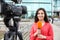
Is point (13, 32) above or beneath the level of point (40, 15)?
beneath

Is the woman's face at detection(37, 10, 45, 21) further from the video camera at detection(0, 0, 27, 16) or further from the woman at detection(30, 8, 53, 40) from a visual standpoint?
the video camera at detection(0, 0, 27, 16)

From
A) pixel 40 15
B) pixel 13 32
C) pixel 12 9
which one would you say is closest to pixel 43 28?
pixel 40 15

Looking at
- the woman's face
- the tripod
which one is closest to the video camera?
the tripod

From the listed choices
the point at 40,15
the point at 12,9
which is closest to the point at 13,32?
the point at 12,9

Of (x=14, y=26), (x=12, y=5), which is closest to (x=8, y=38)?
(x=14, y=26)

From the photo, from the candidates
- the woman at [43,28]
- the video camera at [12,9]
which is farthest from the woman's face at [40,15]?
the video camera at [12,9]

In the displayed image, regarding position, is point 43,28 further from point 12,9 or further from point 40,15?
point 12,9

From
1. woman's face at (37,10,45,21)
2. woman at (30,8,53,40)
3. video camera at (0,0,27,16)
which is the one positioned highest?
video camera at (0,0,27,16)

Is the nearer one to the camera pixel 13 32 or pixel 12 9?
pixel 12 9

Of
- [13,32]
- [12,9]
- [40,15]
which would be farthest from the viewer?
[40,15]

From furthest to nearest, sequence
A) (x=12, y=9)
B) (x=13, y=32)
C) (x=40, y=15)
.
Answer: (x=40, y=15) → (x=13, y=32) → (x=12, y=9)

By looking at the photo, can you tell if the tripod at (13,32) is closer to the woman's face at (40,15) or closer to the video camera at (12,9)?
the video camera at (12,9)

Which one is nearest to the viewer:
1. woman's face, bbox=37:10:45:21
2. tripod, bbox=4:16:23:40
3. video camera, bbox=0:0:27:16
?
video camera, bbox=0:0:27:16

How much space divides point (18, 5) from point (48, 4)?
4181 cm
